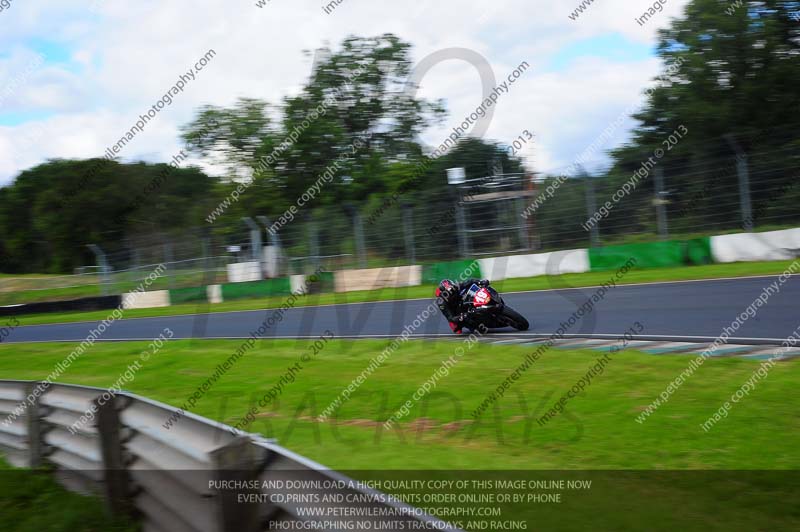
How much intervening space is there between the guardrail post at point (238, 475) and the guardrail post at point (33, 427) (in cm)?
390

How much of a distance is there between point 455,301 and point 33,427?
7.52m

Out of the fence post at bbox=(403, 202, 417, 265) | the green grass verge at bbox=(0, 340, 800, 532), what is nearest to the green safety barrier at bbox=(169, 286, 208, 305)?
the fence post at bbox=(403, 202, 417, 265)

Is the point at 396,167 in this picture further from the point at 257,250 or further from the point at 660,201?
the point at 660,201

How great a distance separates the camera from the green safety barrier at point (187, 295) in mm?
29141

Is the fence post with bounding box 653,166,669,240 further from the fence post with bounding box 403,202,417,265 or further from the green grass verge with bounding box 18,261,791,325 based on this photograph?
the fence post with bounding box 403,202,417,265

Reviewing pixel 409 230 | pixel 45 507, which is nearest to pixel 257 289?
pixel 409 230

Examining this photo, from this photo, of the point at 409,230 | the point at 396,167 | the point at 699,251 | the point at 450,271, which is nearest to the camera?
the point at 699,251

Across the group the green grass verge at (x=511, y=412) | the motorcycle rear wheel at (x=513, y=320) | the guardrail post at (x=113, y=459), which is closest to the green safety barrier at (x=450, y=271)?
the motorcycle rear wheel at (x=513, y=320)

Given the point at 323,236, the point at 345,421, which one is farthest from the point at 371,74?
the point at 345,421

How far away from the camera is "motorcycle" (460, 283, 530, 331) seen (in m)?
12.5

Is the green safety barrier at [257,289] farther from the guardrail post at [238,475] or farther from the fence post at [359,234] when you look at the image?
the guardrail post at [238,475]

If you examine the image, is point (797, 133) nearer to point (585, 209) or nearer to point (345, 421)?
point (585, 209)

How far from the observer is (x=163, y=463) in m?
4.48

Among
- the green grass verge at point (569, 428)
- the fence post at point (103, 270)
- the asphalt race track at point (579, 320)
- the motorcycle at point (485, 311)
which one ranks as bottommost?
the green grass verge at point (569, 428)
